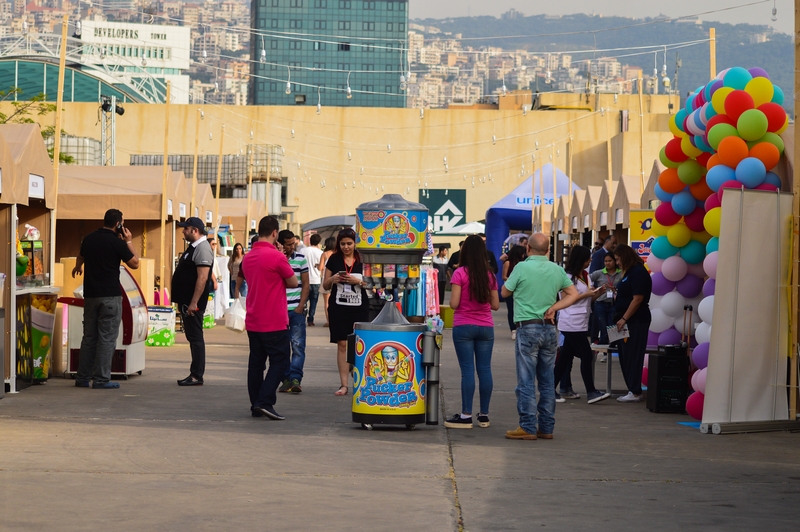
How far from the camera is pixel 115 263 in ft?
40.3

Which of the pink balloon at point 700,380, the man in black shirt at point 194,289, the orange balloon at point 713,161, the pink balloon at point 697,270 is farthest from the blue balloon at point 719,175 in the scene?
the man in black shirt at point 194,289

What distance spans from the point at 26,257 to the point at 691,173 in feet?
22.9

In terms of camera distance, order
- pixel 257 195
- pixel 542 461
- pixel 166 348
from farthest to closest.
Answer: pixel 257 195, pixel 166 348, pixel 542 461

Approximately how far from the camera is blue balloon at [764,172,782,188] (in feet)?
36.1

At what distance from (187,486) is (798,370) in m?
5.80

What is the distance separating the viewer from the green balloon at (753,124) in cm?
1100

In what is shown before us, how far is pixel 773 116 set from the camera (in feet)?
36.5

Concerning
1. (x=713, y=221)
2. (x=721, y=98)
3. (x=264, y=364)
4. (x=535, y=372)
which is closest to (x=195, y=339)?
(x=264, y=364)

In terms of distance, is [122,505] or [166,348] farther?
[166,348]

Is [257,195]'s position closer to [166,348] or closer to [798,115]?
[166,348]

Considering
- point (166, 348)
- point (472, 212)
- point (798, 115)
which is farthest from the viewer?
point (472, 212)

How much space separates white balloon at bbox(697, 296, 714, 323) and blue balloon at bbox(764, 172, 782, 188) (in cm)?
121

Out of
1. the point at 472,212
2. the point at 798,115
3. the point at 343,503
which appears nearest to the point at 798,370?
the point at 798,115

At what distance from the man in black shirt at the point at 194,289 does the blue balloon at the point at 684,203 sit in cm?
508
